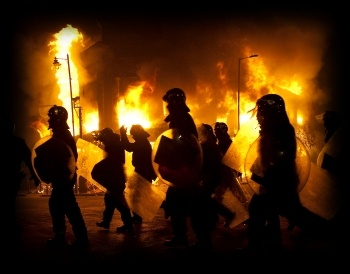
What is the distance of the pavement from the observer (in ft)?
15.5

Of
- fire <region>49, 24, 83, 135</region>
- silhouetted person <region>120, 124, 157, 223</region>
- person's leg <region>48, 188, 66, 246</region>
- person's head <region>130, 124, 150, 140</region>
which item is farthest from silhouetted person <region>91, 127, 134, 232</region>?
fire <region>49, 24, 83, 135</region>

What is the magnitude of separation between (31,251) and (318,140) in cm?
3680

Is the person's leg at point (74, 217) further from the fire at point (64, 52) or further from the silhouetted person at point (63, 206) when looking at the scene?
the fire at point (64, 52)

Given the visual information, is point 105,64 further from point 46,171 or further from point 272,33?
point 46,171

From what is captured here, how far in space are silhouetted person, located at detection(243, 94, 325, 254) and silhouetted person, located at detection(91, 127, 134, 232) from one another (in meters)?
2.90

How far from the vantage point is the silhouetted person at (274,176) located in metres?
4.82

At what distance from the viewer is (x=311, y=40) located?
39625mm

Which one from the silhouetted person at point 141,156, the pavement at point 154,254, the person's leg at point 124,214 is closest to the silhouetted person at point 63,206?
the pavement at point 154,254

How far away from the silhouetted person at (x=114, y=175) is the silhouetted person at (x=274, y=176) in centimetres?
290

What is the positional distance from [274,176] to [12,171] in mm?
3649

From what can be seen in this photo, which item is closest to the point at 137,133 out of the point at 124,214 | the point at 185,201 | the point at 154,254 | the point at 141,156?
the point at 141,156

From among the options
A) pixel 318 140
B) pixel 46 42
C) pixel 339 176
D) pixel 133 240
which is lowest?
pixel 318 140

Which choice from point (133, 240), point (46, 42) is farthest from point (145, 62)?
point (133, 240)

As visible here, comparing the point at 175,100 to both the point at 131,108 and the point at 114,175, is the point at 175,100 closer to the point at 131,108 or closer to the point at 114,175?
the point at 114,175
